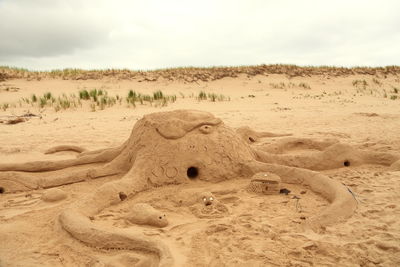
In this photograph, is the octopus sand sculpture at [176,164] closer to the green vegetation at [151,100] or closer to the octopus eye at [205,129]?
the octopus eye at [205,129]

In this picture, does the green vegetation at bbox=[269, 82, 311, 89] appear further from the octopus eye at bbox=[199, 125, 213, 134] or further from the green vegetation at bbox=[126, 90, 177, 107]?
the octopus eye at bbox=[199, 125, 213, 134]

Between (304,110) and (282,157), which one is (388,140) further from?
(304,110)

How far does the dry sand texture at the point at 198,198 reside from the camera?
2.63 m

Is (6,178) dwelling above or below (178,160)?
below

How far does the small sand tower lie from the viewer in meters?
3.82

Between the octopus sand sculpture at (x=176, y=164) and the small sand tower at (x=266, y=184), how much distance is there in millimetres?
338

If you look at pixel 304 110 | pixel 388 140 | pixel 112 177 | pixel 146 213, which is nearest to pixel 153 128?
pixel 112 177

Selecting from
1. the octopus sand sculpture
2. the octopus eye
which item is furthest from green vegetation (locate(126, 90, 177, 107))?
the octopus eye

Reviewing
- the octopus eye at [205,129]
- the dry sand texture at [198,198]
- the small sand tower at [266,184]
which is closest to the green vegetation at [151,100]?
the dry sand texture at [198,198]

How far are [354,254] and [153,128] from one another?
2.61 m

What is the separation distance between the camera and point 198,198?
11.8 ft

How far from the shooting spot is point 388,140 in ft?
19.1

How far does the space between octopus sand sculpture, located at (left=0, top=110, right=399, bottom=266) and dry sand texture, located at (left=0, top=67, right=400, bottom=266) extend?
0.01 metres

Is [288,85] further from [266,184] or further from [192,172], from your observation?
[266,184]
